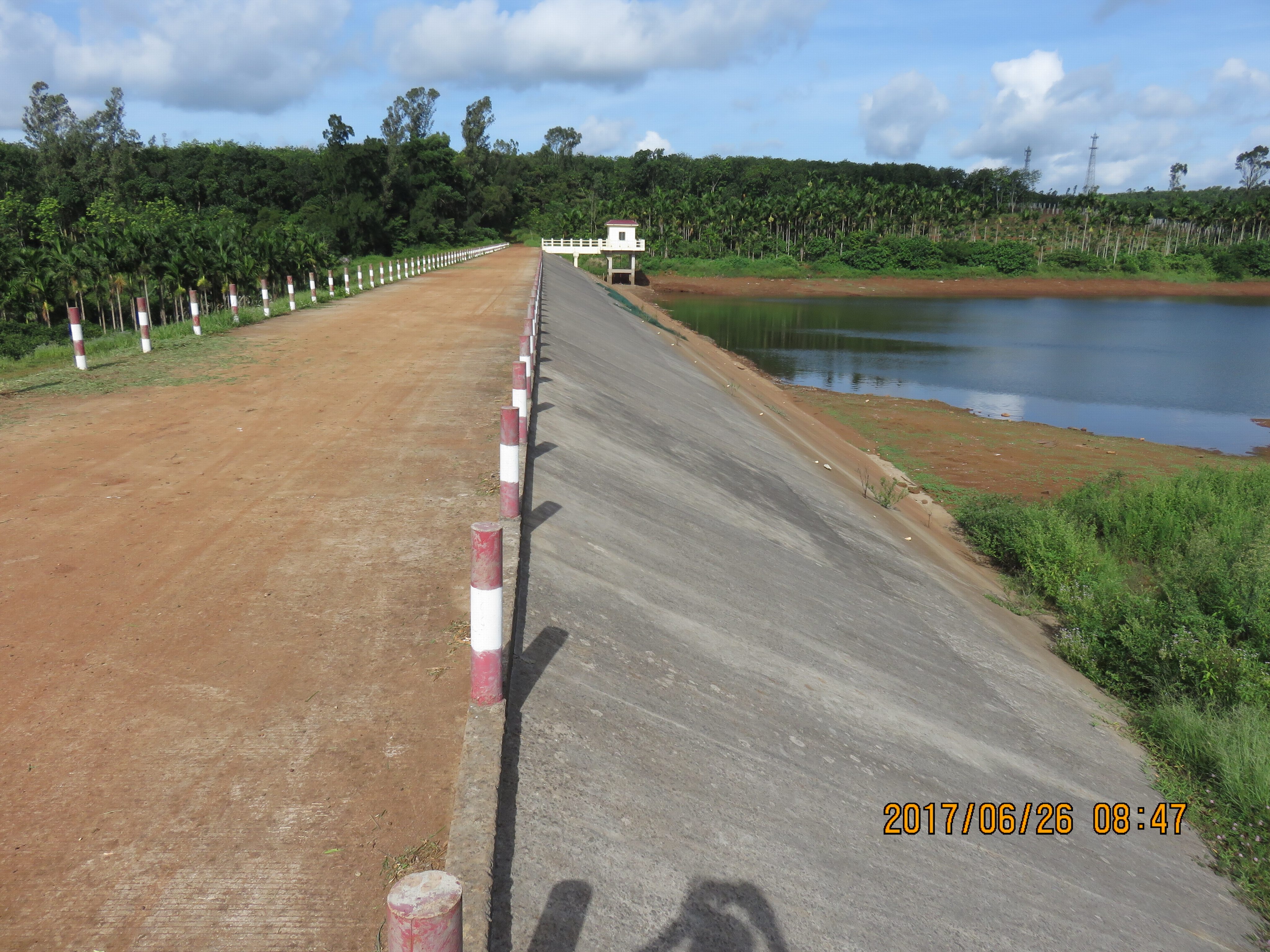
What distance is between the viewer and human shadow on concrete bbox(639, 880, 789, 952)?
330 cm

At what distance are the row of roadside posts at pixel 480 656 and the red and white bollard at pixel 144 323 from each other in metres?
8.95

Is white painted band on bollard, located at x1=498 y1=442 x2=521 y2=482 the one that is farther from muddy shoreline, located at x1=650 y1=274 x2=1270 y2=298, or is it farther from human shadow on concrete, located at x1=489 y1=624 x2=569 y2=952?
muddy shoreline, located at x1=650 y1=274 x2=1270 y2=298

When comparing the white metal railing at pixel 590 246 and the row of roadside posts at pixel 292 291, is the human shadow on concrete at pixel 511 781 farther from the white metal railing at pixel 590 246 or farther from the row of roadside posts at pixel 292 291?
the white metal railing at pixel 590 246

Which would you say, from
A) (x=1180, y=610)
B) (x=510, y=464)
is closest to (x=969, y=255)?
(x=1180, y=610)

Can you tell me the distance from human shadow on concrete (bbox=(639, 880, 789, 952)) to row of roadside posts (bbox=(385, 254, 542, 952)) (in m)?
1.12

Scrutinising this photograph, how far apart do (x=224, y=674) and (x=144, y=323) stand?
12.7 meters

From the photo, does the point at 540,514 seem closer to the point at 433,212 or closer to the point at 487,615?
the point at 487,615

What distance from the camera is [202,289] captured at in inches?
1427

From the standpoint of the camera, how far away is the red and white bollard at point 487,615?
3.91 meters

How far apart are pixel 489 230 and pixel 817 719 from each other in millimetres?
100450

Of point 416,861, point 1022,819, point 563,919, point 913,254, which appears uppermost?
point 913,254

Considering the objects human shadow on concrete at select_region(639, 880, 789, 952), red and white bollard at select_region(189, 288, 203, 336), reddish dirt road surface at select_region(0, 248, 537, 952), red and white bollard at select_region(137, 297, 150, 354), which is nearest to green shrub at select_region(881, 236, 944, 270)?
red and white bollard at select_region(189, 288, 203, 336)

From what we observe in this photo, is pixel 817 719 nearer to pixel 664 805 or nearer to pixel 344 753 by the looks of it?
pixel 664 805

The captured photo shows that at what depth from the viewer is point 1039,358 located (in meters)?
40.6
